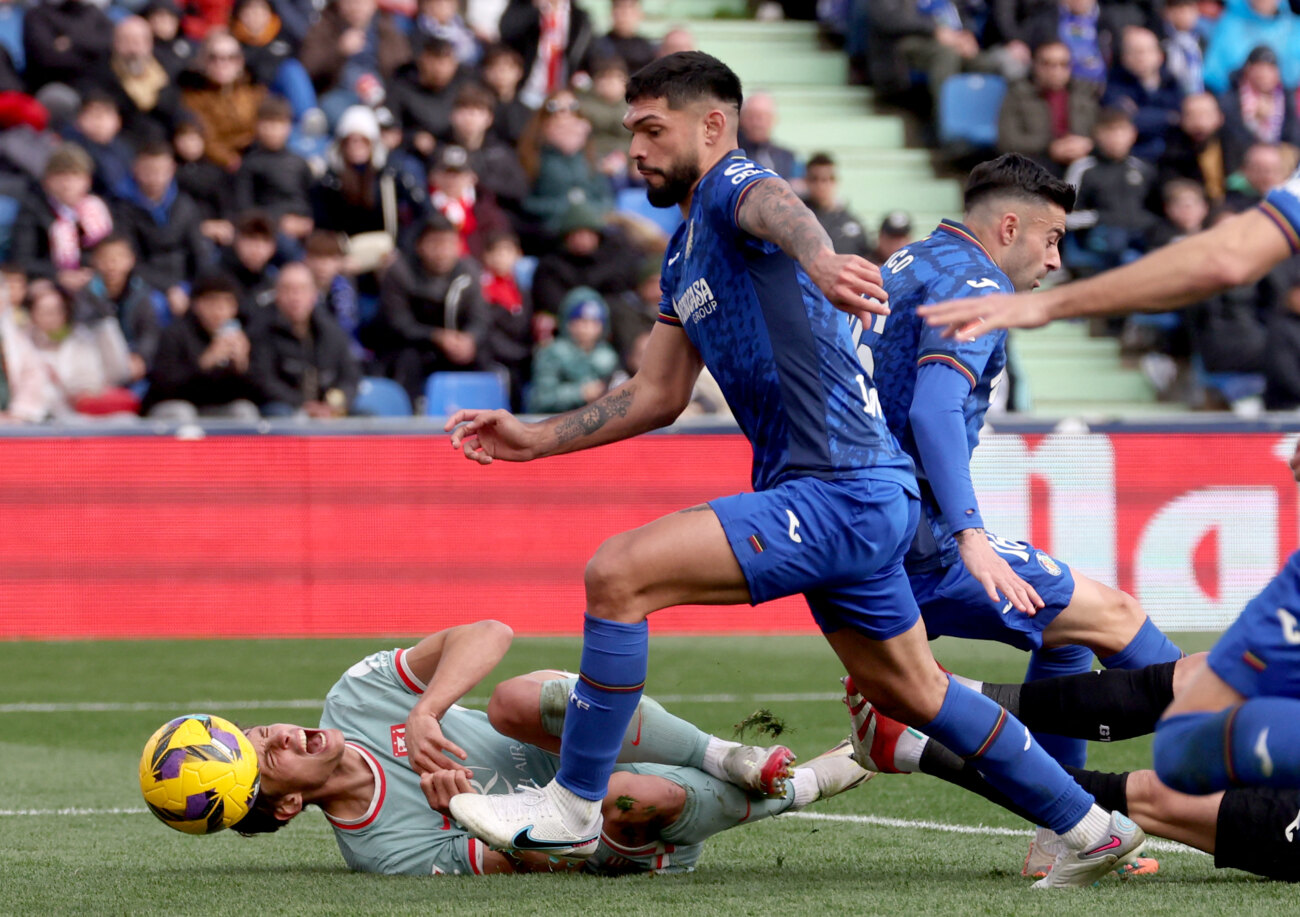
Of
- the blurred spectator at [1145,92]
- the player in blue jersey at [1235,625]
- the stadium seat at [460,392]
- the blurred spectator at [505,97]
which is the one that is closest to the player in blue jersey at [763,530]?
the player in blue jersey at [1235,625]

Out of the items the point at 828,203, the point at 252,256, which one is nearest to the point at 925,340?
the point at 252,256

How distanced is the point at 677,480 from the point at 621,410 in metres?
6.70

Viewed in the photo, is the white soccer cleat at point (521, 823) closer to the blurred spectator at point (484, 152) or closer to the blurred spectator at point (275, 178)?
the blurred spectator at point (275, 178)

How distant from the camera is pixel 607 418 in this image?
5617 mm

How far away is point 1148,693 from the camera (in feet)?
17.6

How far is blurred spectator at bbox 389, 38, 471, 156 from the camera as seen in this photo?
47.7 ft

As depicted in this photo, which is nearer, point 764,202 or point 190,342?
point 764,202

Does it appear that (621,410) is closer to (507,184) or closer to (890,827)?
(890,827)

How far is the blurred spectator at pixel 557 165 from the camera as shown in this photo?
14.5 m

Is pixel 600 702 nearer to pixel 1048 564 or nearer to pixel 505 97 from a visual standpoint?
pixel 1048 564

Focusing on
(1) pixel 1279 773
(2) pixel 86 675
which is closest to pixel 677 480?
(2) pixel 86 675

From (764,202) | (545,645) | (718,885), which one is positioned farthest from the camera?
(545,645)

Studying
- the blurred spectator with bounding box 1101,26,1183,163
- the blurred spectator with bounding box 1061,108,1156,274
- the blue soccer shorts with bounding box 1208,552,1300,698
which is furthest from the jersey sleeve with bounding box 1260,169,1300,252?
the blurred spectator with bounding box 1101,26,1183,163

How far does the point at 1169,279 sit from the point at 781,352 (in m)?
1.57
